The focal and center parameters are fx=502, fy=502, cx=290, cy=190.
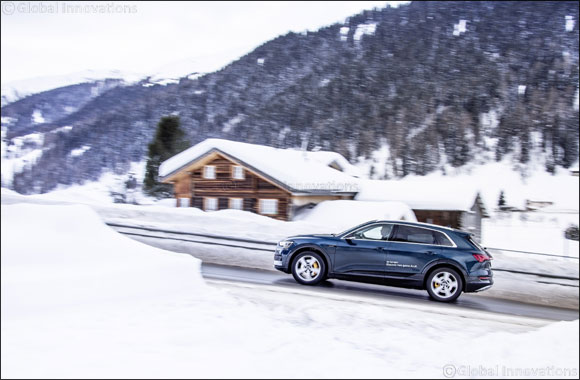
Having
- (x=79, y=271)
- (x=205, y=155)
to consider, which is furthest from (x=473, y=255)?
(x=205, y=155)

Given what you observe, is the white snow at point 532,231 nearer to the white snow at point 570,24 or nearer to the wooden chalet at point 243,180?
the wooden chalet at point 243,180

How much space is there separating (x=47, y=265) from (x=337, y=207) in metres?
23.1

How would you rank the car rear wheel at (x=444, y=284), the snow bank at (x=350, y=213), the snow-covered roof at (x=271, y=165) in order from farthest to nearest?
Answer: the snow-covered roof at (x=271, y=165), the snow bank at (x=350, y=213), the car rear wheel at (x=444, y=284)

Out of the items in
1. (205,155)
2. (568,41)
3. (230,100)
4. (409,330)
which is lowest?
(409,330)

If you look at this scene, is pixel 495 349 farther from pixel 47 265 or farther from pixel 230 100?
pixel 230 100

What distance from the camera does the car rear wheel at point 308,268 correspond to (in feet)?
34.2

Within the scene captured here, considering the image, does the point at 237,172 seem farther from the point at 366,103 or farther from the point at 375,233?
the point at 366,103

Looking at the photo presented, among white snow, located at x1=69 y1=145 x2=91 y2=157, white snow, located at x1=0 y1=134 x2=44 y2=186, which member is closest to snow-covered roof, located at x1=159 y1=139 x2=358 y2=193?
white snow, located at x1=0 y1=134 x2=44 y2=186

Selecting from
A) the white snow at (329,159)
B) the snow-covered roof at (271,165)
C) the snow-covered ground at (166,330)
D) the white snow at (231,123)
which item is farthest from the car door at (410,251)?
the white snow at (231,123)

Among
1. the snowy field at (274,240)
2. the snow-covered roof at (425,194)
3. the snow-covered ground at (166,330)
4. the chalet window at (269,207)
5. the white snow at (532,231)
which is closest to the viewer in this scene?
the snow-covered ground at (166,330)

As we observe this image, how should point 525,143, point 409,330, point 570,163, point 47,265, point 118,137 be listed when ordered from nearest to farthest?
point 47,265, point 409,330, point 118,137, point 570,163, point 525,143

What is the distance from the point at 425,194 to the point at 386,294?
27.8 metres

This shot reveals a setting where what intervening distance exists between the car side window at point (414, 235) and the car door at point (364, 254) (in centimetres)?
20

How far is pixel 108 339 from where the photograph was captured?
4.96m
